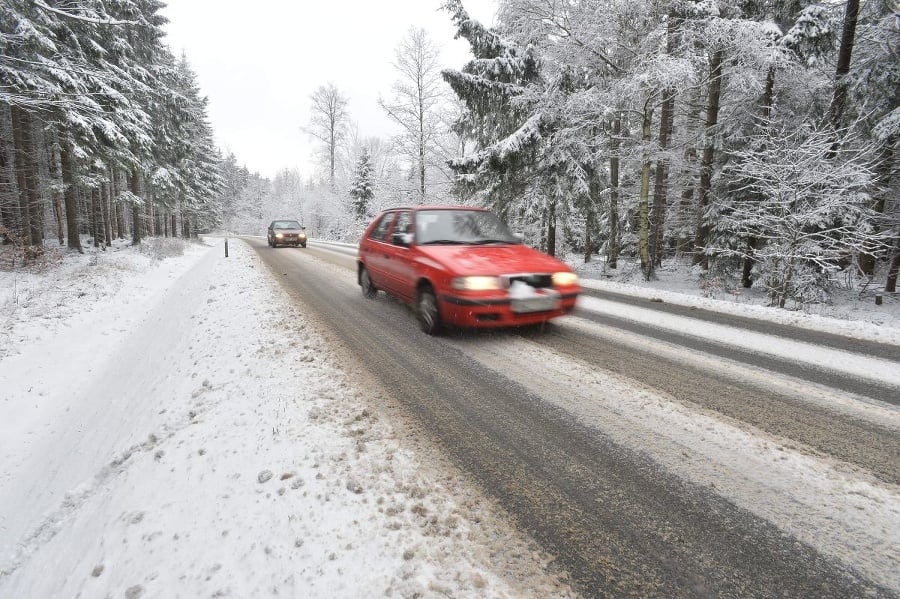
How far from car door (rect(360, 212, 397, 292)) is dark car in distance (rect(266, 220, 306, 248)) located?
57.6ft

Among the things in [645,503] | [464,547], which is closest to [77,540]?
[464,547]

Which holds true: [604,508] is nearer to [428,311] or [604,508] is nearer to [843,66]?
[428,311]

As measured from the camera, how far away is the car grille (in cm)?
464

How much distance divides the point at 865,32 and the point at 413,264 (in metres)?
16.9

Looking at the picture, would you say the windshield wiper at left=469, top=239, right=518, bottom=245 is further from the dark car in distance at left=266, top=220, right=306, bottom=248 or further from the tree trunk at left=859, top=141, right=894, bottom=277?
the dark car in distance at left=266, top=220, right=306, bottom=248

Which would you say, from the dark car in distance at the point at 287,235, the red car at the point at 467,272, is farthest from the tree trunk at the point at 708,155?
the dark car in distance at the point at 287,235

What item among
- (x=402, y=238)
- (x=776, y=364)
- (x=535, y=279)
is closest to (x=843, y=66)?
(x=776, y=364)

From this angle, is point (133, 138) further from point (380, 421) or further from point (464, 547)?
point (464, 547)

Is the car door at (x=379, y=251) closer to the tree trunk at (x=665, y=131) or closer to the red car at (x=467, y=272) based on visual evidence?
the red car at (x=467, y=272)

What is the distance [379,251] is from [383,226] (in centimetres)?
51

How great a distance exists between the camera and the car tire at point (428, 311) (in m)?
5.12

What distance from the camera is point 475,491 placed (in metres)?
2.27

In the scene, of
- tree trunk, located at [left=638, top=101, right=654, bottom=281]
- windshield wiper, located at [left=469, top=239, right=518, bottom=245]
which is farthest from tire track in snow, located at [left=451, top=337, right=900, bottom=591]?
tree trunk, located at [left=638, top=101, right=654, bottom=281]

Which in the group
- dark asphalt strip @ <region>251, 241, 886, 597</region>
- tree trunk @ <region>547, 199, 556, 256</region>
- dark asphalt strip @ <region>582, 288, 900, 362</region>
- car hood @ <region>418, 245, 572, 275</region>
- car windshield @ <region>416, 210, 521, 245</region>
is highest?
tree trunk @ <region>547, 199, 556, 256</region>
